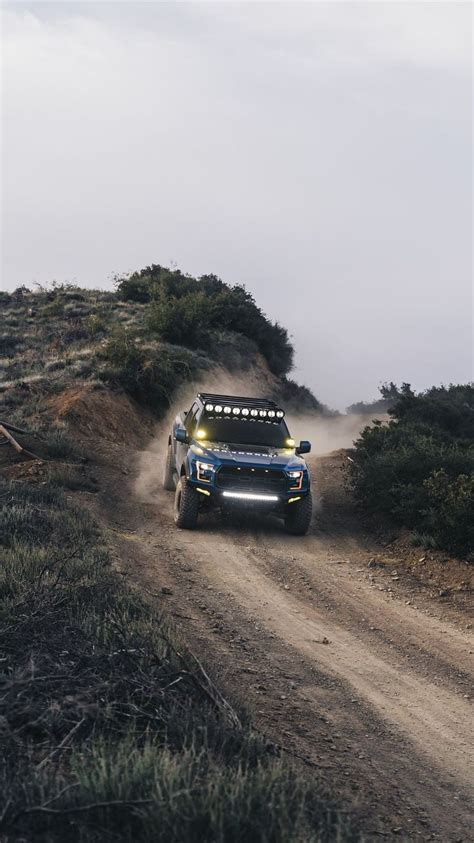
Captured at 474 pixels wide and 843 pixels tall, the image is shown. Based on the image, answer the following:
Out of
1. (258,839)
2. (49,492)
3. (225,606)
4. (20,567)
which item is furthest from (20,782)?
(49,492)

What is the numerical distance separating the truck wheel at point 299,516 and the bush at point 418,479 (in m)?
1.56

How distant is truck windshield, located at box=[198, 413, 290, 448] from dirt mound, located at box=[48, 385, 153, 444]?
339 inches

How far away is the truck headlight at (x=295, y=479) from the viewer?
12.1 metres

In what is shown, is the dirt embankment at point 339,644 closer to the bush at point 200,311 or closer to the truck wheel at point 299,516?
the truck wheel at point 299,516

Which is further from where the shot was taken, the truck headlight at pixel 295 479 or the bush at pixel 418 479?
the truck headlight at pixel 295 479

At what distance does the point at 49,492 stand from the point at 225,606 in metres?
5.15

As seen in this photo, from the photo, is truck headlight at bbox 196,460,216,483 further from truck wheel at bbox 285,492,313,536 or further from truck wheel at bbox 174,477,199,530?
truck wheel at bbox 285,492,313,536

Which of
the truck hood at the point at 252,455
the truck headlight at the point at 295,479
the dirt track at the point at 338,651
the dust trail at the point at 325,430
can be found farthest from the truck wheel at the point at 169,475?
the dust trail at the point at 325,430

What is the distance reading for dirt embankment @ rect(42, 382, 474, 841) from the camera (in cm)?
490

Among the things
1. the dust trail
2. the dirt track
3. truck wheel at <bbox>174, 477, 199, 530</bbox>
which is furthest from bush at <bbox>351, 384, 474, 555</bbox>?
the dust trail

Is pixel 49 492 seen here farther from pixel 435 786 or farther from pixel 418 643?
pixel 435 786

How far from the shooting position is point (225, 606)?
844 cm

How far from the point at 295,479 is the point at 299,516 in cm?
67

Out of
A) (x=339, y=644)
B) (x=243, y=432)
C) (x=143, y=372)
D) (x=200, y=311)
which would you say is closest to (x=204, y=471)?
(x=243, y=432)
